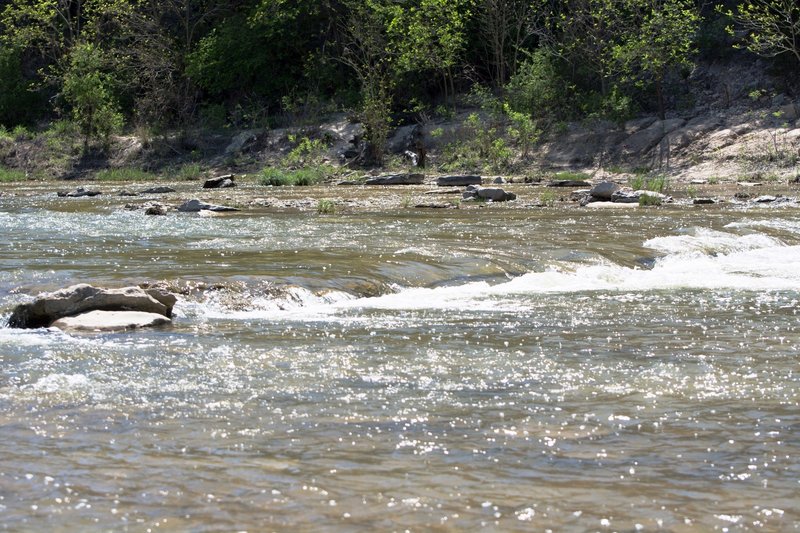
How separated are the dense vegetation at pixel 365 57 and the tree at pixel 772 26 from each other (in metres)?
0.12

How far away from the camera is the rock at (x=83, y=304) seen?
884cm

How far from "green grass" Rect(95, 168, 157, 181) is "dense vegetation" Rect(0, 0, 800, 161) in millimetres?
3025

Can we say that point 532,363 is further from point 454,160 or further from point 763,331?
point 454,160

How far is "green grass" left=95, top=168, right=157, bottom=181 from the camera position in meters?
31.6

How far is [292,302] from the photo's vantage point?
10148 millimetres

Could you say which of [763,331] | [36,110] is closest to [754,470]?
[763,331]

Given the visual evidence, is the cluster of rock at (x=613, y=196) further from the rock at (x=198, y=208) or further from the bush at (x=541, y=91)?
the bush at (x=541, y=91)

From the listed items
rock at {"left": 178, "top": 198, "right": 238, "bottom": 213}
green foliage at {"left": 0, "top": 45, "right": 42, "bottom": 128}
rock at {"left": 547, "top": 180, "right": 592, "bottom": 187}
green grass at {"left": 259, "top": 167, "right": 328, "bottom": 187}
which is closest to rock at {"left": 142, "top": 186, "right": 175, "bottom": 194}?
green grass at {"left": 259, "top": 167, "right": 328, "bottom": 187}

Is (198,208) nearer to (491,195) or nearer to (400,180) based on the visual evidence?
(491,195)

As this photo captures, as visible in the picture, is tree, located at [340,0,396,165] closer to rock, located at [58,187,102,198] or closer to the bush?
the bush

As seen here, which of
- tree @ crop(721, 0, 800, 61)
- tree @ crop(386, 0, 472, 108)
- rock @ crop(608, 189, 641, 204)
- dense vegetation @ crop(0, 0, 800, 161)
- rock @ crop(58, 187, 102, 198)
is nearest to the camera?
rock @ crop(608, 189, 641, 204)

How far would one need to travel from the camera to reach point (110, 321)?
8648 mm

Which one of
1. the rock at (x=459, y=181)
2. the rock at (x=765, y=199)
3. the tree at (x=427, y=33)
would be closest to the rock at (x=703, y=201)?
the rock at (x=765, y=199)

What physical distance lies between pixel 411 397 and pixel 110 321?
3434 millimetres
